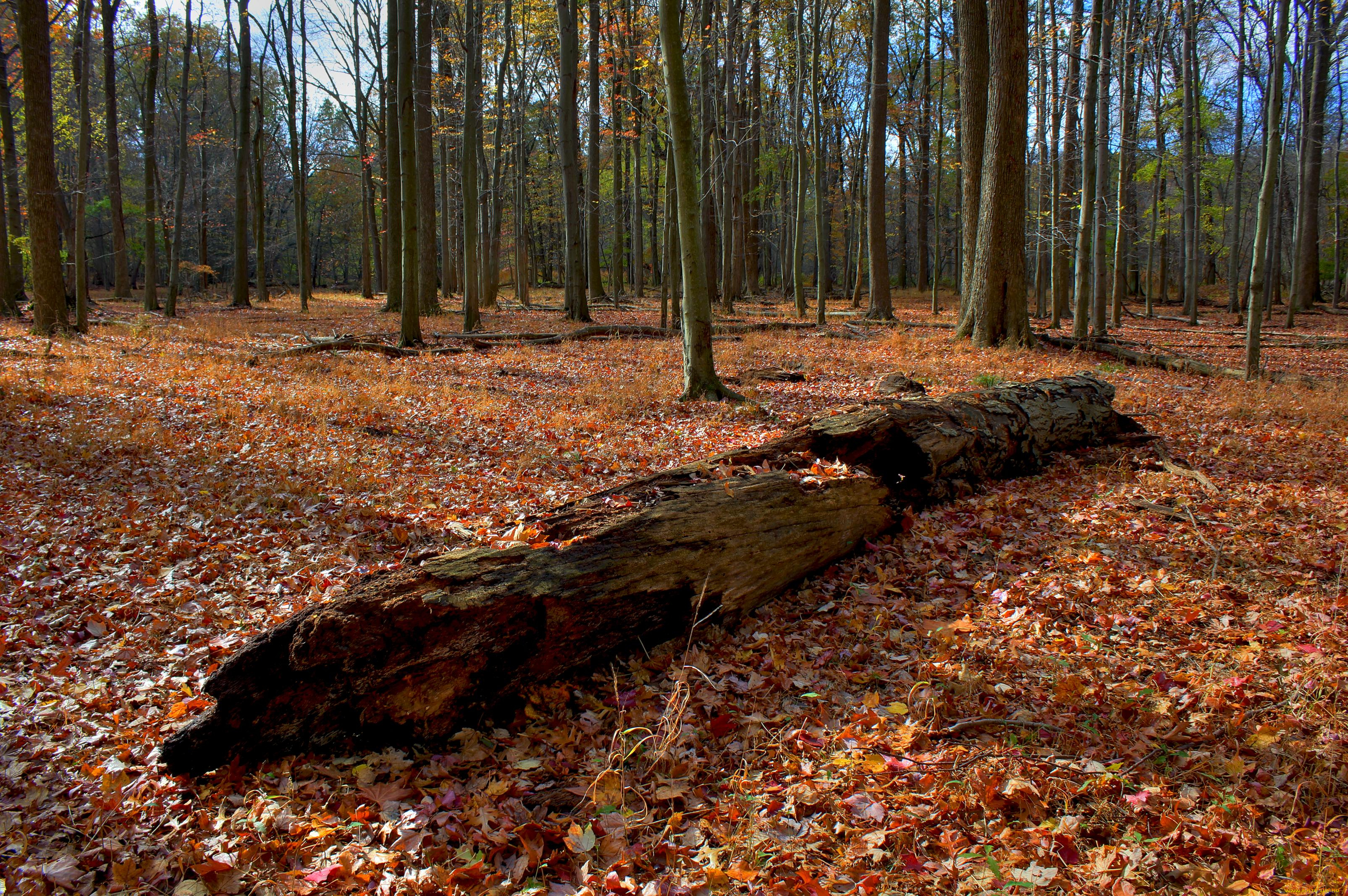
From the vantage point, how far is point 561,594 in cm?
349

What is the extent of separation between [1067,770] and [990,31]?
13679mm

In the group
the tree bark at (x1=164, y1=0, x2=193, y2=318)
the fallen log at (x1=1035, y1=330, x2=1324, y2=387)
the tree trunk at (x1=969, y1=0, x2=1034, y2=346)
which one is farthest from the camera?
the tree bark at (x1=164, y1=0, x2=193, y2=318)

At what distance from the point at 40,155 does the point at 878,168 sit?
17.6 m

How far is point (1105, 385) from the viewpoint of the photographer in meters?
7.82

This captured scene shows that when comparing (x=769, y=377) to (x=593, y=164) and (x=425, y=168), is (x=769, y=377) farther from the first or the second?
(x=425, y=168)

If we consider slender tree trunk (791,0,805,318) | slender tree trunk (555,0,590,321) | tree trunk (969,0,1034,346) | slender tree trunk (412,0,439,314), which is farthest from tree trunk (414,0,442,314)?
tree trunk (969,0,1034,346)

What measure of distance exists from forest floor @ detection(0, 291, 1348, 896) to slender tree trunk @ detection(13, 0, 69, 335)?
288 inches

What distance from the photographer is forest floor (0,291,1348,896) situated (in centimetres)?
249

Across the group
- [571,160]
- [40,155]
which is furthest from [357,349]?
[571,160]

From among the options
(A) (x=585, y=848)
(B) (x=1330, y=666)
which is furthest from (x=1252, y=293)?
(A) (x=585, y=848)

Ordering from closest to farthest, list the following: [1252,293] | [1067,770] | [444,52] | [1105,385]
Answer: [1067,770], [1105,385], [1252,293], [444,52]

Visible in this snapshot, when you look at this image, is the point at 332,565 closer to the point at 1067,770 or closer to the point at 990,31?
the point at 1067,770

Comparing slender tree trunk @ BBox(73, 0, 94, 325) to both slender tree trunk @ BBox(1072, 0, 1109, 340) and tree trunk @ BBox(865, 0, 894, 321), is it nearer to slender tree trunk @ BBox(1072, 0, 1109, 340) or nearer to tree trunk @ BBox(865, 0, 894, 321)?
tree trunk @ BBox(865, 0, 894, 321)

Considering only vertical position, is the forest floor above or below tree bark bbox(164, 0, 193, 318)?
below
